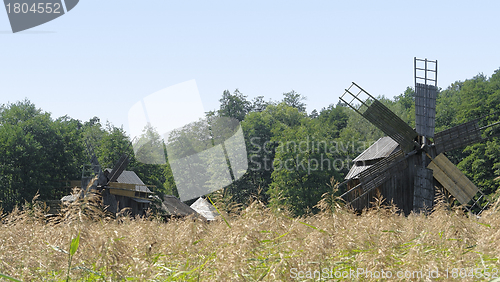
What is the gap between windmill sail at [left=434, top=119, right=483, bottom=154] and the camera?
20.7m

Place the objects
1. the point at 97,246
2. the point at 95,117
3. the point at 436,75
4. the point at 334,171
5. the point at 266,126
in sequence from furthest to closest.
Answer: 1. the point at 95,117
2. the point at 266,126
3. the point at 334,171
4. the point at 436,75
5. the point at 97,246

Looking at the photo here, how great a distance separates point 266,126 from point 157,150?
15.1 m

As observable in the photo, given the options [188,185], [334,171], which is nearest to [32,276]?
[334,171]

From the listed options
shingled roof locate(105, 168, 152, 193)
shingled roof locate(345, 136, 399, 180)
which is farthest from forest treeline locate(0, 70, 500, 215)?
shingled roof locate(345, 136, 399, 180)

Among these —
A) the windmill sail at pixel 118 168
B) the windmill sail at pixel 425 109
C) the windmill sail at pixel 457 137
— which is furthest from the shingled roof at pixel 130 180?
the windmill sail at pixel 457 137

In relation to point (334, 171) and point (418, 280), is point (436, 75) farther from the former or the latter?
point (418, 280)

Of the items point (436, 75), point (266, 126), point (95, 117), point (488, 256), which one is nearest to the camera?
point (488, 256)

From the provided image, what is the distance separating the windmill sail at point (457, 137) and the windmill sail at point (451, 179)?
515 mm

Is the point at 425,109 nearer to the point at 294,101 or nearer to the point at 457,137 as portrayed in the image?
the point at 457,137

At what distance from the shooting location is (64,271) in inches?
96.3

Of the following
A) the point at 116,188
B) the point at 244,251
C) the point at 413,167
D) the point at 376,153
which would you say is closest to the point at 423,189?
the point at 413,167

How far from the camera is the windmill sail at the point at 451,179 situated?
67.3 feet

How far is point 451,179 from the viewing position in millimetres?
20688

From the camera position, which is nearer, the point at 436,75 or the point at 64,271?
the point at 64,271
